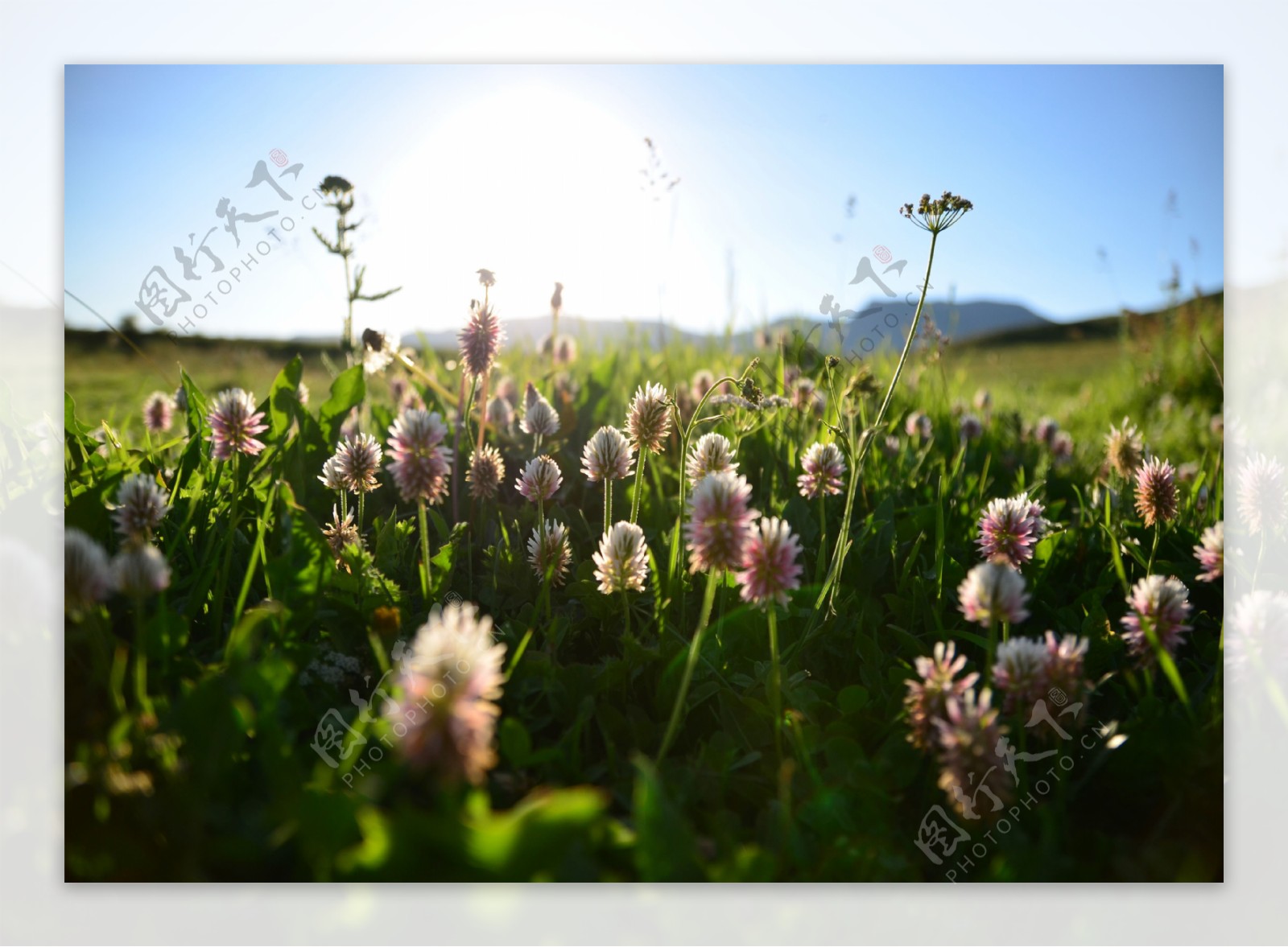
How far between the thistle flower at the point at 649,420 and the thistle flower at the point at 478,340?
41 centimetres

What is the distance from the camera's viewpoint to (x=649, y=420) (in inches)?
70.8

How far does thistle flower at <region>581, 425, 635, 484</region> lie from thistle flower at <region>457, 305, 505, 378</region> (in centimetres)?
40

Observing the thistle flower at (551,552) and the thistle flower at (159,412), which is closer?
the thistle flower at (551,552)

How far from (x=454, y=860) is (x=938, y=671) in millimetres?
798

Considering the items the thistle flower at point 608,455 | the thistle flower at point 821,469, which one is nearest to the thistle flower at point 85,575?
the thistle flower at point 608,455

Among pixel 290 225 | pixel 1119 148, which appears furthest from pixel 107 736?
pixel 1119 148

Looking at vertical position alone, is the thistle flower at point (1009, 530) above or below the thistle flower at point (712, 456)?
below

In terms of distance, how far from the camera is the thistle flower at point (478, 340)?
77.7 inches

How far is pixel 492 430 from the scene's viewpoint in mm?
2500

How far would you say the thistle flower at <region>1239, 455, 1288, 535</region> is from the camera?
75.6 inches

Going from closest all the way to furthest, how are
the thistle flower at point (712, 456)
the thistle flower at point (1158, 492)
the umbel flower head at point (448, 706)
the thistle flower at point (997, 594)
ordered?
the umbel flower head at point (448, 706) → the thistle flower at point (997, 594) → the thistle flower at point (712, 456) → the thistle flower at point (1158, 492)

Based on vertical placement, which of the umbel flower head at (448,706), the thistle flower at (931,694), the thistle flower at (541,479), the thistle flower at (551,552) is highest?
the thistle flower at (541,479)

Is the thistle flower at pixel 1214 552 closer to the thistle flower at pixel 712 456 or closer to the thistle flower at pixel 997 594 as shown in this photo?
the thistle flower at pixel 997 594

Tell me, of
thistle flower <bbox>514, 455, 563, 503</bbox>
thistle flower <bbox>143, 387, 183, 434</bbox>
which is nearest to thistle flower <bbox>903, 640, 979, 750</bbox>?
thistle flower <bbox>514, 455, 563, 503</bbox>
